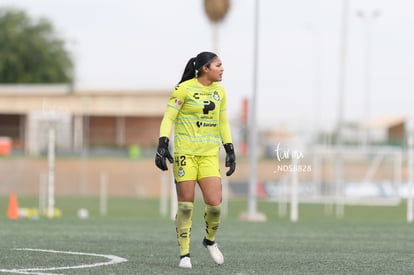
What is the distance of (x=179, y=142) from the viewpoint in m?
10.0

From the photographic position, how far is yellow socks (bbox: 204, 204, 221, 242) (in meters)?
10.2

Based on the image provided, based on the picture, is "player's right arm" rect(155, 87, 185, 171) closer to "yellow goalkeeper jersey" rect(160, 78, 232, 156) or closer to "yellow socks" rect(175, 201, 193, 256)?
"yellow goalkeeper jersey" rect(160, 78, 232, 156)

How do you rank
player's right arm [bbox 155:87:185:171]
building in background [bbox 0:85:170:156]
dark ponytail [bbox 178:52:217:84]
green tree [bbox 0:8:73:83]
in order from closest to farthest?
player's right arm [bbox 155:87:185:171], dark ponytail [bbox 178:52:217:84], building in background [bbox 0:85:170:156], green tree [bbox 0:8:73:83]

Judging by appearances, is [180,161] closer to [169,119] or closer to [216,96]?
[169,119]

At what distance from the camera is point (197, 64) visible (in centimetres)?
1013

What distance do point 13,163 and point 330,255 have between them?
41.4 m

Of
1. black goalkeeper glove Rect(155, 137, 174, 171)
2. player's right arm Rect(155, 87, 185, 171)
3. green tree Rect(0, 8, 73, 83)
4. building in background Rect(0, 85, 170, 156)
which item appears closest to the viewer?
black goalkeeper glove Rect(155, 137, 174, 171)

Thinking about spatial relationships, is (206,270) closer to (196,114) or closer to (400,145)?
(196,114)

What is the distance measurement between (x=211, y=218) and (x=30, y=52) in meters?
80.7

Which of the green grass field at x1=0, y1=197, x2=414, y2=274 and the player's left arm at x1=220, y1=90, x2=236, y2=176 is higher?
the player's left arm at x1=220, y1=90, x2=236, y2=176

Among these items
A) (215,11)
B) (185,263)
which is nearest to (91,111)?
(215,11)

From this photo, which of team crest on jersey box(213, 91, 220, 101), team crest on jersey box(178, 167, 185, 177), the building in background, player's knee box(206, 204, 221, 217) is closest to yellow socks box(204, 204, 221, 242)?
player's knee box(206, 204, 221, 217)

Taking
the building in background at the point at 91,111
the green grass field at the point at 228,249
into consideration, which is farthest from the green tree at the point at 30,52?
the green grass field at the point at 228,249

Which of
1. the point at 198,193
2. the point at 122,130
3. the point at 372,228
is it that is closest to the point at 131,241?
the point at 372,228
